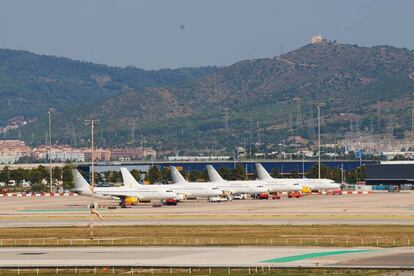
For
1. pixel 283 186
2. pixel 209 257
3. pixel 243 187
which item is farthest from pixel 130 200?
pixel 209 257

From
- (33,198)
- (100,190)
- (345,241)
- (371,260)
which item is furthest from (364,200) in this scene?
(371,260)

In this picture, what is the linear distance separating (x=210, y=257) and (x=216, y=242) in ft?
40.0

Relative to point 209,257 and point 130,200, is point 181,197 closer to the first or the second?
point 130,200

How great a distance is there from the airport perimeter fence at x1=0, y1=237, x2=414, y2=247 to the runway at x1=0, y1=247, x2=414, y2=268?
324cm

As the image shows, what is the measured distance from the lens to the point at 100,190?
163125 millimetres

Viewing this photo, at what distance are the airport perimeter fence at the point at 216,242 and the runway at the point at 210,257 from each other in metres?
3.24

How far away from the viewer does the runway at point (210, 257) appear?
72000 mm

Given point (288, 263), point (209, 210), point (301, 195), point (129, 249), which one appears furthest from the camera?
point (301, 195)

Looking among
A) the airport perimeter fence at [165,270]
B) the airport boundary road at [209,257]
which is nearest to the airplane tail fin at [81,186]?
the airport boundary road at [209,257]

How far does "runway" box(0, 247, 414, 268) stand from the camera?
72.0 metres

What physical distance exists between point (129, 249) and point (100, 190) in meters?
79.5

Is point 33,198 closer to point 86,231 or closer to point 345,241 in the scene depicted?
point 86,231

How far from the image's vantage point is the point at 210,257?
251 feet

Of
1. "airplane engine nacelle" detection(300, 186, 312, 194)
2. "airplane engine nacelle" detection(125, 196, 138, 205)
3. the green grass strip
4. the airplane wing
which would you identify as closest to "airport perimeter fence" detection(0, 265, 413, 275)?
the green grass strip
